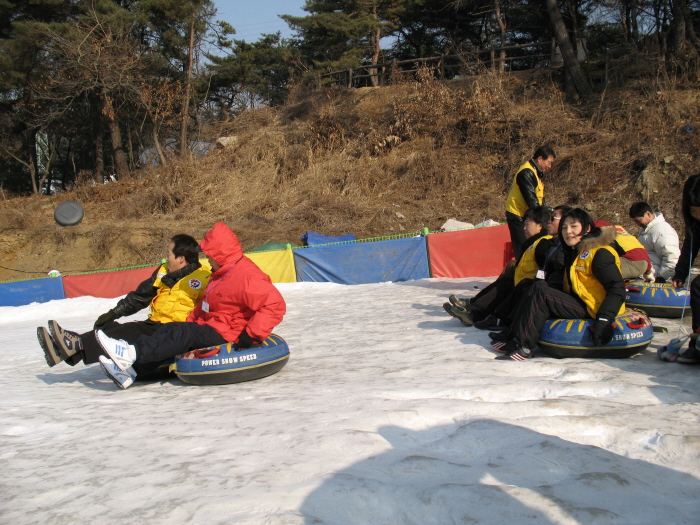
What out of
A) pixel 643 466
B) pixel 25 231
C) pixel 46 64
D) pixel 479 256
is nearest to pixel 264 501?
pixel 643 466

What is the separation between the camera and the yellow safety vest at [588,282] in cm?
463

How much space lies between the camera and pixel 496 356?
5023 millimetres

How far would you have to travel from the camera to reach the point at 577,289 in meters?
4.73

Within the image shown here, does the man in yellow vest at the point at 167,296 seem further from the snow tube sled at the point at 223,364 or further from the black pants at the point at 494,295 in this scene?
the black pants at the point at 494,295

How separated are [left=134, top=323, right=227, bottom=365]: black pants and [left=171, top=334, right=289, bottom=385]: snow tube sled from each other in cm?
10

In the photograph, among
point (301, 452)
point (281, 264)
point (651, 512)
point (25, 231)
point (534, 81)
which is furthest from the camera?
point (534, 81)

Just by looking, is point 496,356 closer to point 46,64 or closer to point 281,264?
point 281,264

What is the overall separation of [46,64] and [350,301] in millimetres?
22845

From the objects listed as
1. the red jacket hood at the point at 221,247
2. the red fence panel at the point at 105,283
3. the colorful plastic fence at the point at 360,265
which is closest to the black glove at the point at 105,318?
the red jacket hood at the point at 221,247

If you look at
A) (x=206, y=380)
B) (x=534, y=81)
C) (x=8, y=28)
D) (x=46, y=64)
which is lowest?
(x=206, y=380)

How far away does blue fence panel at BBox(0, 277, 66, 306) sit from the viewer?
1193 cm

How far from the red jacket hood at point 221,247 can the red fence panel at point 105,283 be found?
7803mm

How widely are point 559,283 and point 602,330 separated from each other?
82 centimetres

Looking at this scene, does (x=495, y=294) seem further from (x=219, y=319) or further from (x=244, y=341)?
(x=219, y=319)
